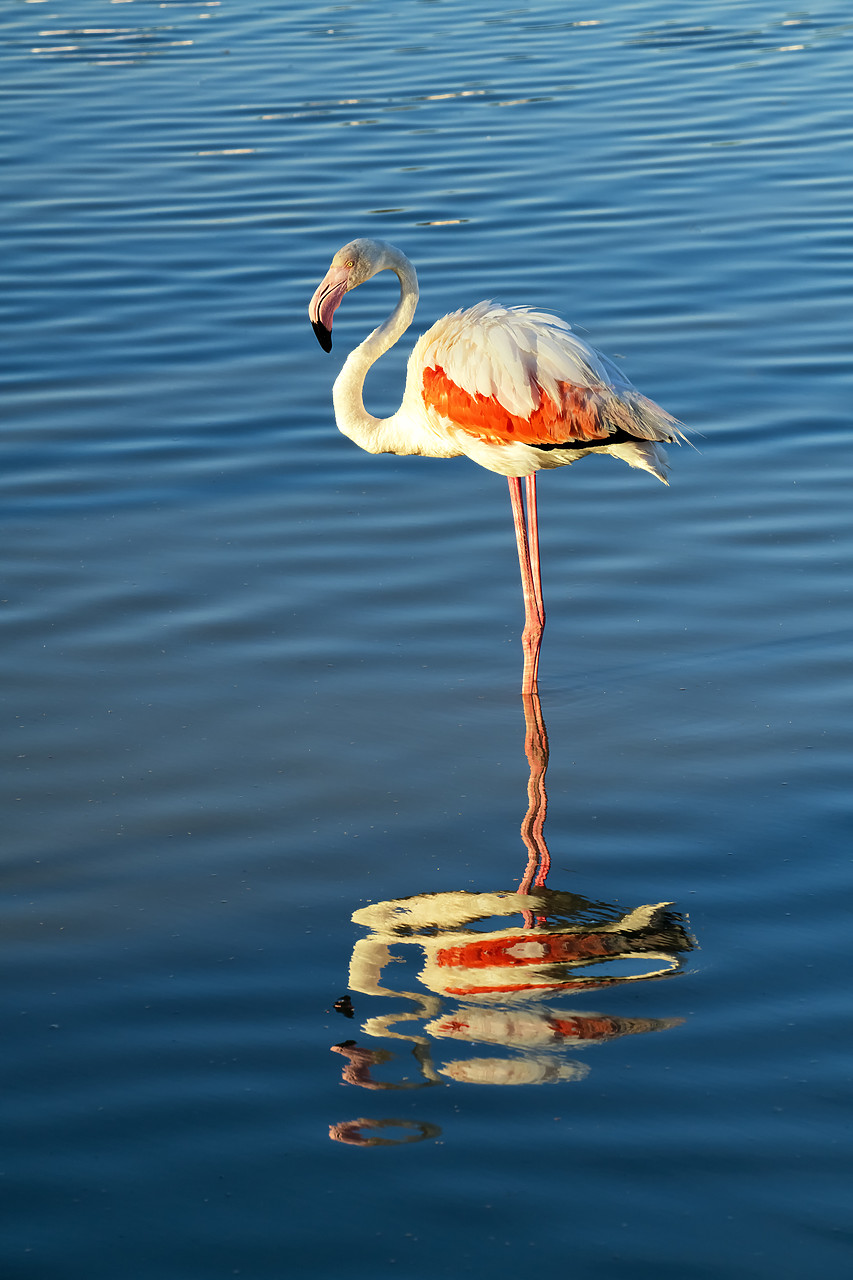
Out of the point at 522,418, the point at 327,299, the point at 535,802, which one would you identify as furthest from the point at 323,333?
the point at 535,802

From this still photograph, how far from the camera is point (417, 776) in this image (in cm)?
526

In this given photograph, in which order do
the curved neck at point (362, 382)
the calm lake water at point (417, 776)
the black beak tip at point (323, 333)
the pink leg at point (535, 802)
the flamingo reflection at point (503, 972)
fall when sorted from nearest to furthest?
the calm lake water at point (417, 776)
the flamingo reflection at point (503, 972)
the pink leg at point (535, 802)
the black beak tip at point (323, 333)
the curved neck at point (362, 382)

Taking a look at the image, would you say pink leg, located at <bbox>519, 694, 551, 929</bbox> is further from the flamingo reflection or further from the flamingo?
the flamingo

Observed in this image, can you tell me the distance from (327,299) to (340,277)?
4.5 inches

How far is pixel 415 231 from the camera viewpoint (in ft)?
38.2

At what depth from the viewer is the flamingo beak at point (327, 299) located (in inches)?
251

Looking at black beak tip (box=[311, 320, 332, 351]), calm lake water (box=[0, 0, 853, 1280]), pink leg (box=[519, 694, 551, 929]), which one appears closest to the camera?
calm lake water (box=[0, 0, 853, 1280])

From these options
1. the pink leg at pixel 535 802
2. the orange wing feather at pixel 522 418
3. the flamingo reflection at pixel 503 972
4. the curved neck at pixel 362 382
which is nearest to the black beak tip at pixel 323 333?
the curved neck at pixel 362 382

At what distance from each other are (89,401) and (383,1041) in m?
5.55

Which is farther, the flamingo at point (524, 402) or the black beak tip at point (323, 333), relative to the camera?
the black beak tip at point (323, 333)

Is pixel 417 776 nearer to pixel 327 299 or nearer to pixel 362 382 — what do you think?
pixel 362 382

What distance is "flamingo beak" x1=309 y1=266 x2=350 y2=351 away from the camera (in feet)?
20.9

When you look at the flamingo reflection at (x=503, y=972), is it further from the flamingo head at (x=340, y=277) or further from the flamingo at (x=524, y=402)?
the flamingo head at (x=340, y=277)

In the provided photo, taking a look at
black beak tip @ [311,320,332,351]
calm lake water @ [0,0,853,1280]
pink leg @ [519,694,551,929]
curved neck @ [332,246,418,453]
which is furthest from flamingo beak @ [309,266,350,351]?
pink leg @ [519,694,551,929]
